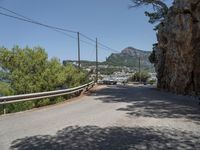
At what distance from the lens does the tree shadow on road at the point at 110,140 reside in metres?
8.46

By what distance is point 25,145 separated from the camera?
28.0 ft

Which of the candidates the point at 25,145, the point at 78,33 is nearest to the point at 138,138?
the point at 25,145

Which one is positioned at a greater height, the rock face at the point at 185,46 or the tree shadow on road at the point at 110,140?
the rock face at the point at 185,46

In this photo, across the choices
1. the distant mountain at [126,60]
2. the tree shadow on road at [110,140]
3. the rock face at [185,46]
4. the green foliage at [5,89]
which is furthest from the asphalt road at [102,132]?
the distant mountain at [126,60]

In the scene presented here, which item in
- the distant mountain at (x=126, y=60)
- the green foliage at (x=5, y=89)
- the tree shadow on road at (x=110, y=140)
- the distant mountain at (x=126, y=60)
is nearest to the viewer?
the tree shadow on road at (x=110, y=140)

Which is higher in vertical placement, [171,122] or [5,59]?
[5,59]

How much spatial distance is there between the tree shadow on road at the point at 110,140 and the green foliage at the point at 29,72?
23803 millimetres

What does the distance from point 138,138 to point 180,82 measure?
2641 centimetres

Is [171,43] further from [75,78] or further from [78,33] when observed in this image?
[78,33]

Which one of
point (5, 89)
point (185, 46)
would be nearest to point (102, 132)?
point (5, 89)

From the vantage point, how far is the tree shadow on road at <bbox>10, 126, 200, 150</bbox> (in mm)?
8459

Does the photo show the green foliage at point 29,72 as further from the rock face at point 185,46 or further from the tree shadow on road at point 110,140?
the tree shadow on road at point 110,140

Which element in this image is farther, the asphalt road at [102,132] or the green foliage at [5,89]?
the green foliage at [5,89]

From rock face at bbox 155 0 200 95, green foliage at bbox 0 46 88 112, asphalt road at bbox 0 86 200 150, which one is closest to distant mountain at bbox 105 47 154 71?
rock face at bbox 155 0 200 95
